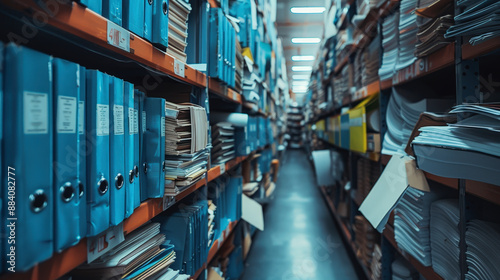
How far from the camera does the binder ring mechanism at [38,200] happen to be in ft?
1.51

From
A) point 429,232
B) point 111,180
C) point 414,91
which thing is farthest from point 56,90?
point 414,91

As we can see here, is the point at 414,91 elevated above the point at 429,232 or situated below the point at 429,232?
above

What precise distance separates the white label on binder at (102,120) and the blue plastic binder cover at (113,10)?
9.0 inches

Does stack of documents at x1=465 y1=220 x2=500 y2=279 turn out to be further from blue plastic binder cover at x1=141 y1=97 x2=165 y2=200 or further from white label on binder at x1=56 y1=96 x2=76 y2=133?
white label on binder at x1=56 y1=96 x2=76 y2=133

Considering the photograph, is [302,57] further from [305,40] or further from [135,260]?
[135,260]

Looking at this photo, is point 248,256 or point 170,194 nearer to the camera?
point 170,194

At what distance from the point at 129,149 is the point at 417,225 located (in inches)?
48.3

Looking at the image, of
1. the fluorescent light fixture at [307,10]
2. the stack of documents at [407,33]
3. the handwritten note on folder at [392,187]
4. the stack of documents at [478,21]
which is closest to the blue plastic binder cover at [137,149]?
the handwritten note on folder at [392,187]

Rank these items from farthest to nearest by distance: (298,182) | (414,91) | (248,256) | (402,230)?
1. (298,182)
2. (248,256)
3. (414,91)
4. (402,230)

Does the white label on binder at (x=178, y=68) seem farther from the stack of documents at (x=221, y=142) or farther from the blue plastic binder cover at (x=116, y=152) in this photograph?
the stack of documents at (x=221, y=142)

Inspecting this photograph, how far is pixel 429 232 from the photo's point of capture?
1215 mm

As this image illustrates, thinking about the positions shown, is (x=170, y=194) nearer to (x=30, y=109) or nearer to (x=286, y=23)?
→ (x=30, y=109)

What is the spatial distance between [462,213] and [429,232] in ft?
1.11

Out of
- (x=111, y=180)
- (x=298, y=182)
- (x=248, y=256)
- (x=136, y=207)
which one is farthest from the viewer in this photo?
(x=298, y=182)
